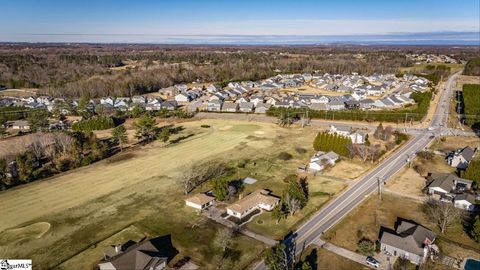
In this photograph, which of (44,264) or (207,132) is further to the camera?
(207,132)

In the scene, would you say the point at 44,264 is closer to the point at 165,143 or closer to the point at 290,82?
the point at 165,143

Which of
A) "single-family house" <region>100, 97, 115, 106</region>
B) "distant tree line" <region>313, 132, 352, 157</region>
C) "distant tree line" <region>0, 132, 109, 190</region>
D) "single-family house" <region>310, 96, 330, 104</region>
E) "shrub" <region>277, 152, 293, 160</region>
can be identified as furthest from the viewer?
"single-family house" <region>100, 97, 115, 106</region>

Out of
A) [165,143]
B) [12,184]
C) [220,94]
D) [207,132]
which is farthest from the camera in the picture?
[220,94]

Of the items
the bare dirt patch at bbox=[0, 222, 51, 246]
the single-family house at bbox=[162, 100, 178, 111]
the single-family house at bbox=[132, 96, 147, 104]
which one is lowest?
the bare dirt patch at bbox=[0, 222, 51, 246]

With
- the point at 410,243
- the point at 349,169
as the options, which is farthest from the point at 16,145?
the point at 410,243

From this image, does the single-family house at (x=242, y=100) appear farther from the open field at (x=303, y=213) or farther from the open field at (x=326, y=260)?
the open field at (x=326, y=260)

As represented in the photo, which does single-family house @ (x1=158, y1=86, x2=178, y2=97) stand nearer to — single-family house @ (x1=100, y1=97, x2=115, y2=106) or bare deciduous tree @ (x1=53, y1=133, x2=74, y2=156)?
single-family house @ (x1=100, y1=97, x2=115, y2=106)

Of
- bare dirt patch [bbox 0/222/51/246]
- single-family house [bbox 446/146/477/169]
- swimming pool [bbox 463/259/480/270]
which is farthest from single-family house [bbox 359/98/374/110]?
bare dirt patch [bbox 0/222/51/246]

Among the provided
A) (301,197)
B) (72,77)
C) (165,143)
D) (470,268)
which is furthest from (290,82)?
(470,268)

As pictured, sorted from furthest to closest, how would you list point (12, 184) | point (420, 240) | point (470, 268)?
1. point (12, 184)
2. point (420, 240)
3. point (470, 268)
